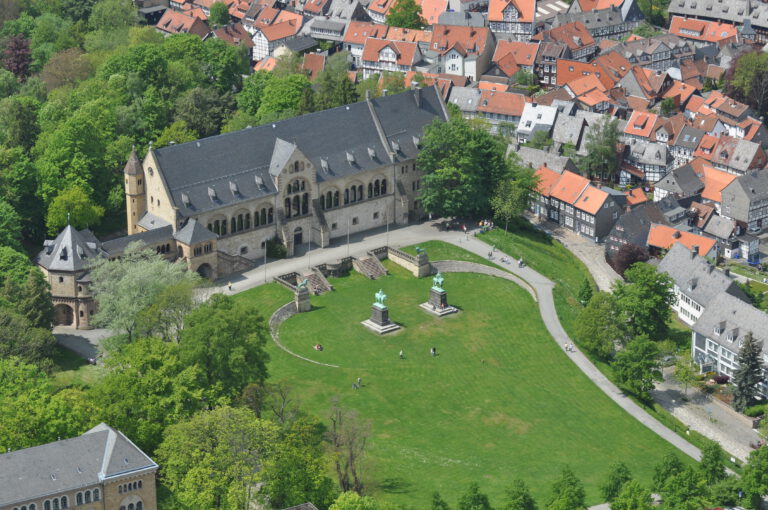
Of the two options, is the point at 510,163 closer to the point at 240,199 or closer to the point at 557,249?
the point at 557,249

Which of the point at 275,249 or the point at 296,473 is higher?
the point at 296,473

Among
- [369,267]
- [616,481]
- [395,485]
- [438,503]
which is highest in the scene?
[369,267]

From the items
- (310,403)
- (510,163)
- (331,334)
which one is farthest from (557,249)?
(310,403)

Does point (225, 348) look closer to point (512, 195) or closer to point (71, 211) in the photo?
point (71, 211)

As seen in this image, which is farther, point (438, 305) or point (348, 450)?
point (438, 305)

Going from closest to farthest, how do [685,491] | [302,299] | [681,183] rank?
[685,491] → [302,299] → [681,183]

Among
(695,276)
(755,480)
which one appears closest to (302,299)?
(695,276)

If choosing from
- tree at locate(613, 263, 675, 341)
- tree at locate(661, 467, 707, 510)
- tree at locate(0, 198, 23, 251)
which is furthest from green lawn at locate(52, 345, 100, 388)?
tree at locate(613, 263, 675, 341)
